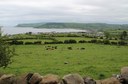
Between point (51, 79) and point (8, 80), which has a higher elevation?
point (51, 79)

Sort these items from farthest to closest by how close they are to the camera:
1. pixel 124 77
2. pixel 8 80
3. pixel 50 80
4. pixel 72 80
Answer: pixel 124 77 < pixel 8 80 < pixel 72 80 < pixel 50 80

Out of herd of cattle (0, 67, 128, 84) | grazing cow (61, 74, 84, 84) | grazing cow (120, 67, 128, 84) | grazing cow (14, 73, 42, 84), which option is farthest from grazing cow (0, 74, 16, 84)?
grazing cow (120, 67, 128, 84)

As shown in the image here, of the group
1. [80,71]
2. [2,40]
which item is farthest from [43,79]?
[80,71]

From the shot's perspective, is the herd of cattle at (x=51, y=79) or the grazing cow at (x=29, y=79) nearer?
the herd of cattle at (x=51, y=79)

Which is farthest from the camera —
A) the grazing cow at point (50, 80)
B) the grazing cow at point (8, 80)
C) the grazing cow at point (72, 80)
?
the grazing cow at point (8, 80)

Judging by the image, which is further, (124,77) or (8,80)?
(124,77)

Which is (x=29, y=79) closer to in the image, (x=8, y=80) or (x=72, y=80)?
(x=8, y=80)

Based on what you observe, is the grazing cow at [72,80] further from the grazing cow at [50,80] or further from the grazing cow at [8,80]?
Result: the grazing cow at [8,80]

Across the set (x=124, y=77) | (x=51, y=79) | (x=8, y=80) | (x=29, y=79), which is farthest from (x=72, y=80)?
(x=8, y=80)

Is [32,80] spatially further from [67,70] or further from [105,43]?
[105,43]

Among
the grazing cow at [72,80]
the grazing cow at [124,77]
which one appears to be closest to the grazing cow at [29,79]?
the grazing cow at [72,80]

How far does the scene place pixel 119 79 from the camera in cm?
2022

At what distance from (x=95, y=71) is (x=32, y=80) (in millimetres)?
11074

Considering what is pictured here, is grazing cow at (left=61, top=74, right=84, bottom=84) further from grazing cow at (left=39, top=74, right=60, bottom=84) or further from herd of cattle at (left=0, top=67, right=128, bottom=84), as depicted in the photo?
grazing cow at (left=39, top=74, right=60, bottom=84)
